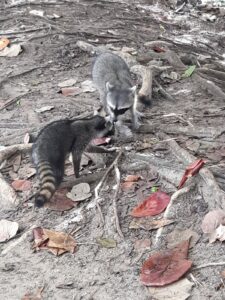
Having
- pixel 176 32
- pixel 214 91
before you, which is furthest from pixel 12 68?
pixel 176 32

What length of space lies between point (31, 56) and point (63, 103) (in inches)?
77.7

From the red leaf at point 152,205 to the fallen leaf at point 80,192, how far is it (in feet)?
1.85

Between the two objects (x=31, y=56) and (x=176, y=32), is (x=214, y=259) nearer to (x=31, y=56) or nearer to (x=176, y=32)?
(x=31, y=56)

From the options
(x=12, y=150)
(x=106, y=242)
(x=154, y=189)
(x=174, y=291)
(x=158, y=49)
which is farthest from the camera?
(x=158, y=49)

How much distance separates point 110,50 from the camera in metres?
9.20

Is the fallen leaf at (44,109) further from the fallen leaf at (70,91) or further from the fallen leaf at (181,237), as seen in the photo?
the fallen leaf at (181,237)

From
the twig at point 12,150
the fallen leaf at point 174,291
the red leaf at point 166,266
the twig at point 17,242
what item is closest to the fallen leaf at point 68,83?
the twig at point 12,150

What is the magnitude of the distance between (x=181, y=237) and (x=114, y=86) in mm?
3097

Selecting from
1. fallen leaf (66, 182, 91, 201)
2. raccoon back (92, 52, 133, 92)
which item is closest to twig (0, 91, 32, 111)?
raccoon back (92, 52, 133, 92)

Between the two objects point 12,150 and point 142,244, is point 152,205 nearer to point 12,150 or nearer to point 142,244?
point 142,244

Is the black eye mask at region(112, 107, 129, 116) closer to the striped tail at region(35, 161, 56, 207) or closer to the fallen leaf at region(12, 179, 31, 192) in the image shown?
the fallen leaf at region(12, 179, 31, 192)

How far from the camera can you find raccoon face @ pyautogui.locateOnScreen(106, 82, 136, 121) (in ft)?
22.3

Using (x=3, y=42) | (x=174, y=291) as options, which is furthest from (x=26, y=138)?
(x=3, y=42)

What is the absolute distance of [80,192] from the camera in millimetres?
5344
